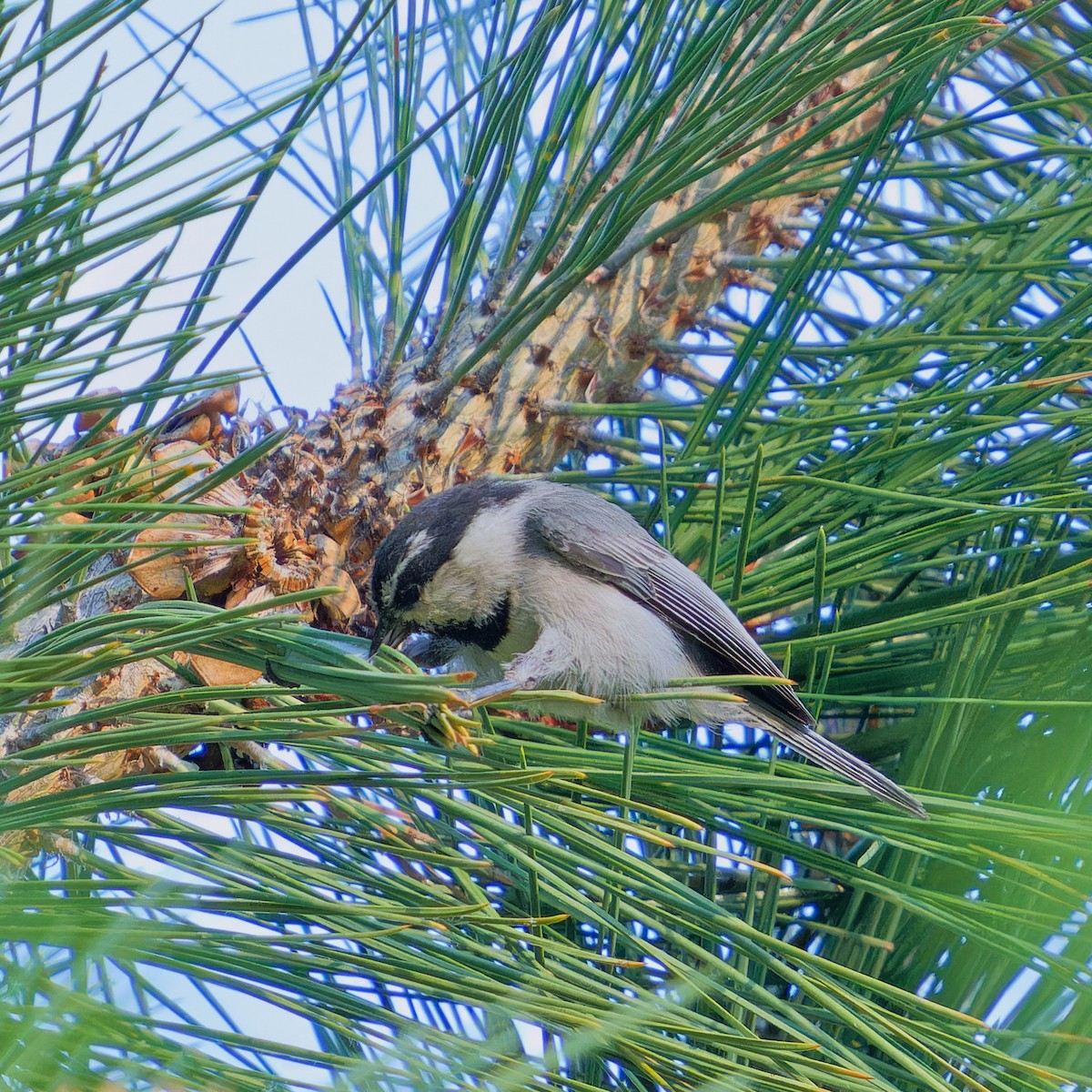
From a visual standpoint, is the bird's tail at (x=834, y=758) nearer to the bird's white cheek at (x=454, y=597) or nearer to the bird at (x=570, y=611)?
the bird at (x=570, y=611)

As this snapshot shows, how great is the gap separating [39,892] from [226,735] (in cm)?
23

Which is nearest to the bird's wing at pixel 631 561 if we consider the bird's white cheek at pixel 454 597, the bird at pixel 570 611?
the bird at pixel 570 611

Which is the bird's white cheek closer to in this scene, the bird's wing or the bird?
the bird

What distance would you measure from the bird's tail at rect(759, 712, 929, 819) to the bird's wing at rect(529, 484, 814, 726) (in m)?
0.09

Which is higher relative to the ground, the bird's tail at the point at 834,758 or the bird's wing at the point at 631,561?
the bird's wing at the point at 631,561

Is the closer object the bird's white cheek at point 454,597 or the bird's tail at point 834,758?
the bird's tail at point 834,758

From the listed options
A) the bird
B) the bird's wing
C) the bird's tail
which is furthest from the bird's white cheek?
the bird's tail

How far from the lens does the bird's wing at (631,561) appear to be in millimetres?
2299

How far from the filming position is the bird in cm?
222

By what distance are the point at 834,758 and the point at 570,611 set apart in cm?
64

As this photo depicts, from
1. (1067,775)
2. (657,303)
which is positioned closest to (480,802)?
(1067,775)

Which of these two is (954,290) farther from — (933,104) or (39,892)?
(39,892)

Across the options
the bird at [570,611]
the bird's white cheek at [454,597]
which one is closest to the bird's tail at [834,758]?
the bird at [570,611]

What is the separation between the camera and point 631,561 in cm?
241
